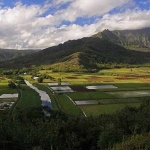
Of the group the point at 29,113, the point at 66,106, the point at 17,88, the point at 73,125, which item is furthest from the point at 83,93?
the point at 73,125

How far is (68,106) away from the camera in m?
59.4

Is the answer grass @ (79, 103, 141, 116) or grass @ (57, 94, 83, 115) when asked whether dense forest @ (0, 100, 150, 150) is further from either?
grass @ (57, 94, 83, 115)

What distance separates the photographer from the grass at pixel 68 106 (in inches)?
2130

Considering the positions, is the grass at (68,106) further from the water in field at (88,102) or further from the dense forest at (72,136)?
the dense forest at (72,136)

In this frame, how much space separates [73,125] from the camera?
3117 centimetres

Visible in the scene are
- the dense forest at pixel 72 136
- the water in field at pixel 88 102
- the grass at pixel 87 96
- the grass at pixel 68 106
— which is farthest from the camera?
the grass at pixel 87 96

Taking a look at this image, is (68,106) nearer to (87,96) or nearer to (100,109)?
(100,109)

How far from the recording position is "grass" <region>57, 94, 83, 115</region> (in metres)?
54.1

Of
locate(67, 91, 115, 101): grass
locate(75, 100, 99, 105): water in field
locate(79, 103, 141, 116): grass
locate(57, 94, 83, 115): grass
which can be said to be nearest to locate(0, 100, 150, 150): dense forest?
locate(79, 103, 141, 116): grass

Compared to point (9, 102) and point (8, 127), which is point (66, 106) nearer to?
point (9, 102)

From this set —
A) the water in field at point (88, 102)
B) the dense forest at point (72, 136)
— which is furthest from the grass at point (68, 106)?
the dense forest at point (72, 136)

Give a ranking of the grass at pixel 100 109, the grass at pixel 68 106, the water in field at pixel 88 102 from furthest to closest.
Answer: the water in field at pixel 88 102 < the grass at pixel 68 106 < the grass at pixel 100 109

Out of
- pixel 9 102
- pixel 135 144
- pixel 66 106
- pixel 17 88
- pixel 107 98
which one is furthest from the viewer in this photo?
pixel 17 88

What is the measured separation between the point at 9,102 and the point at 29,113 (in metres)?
22.6
